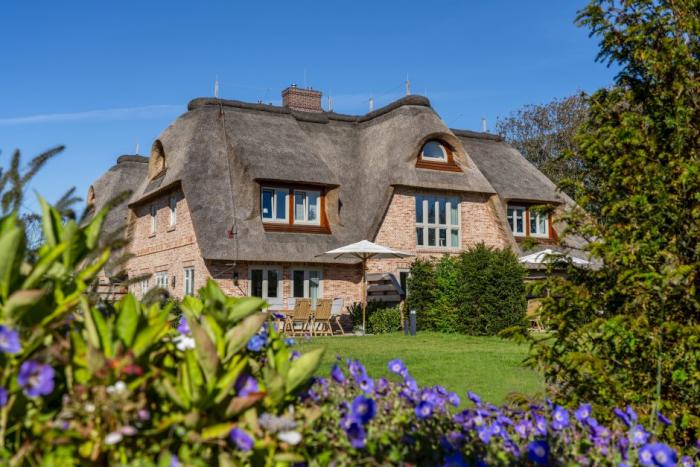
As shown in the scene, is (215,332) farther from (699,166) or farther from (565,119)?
Result: (565,119)

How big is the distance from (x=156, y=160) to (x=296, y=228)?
7.28 metres

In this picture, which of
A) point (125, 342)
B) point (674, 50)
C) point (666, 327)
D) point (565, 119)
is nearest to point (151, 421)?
point (125, 342)

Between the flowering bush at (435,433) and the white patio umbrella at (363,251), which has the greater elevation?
the white patio umbrella at (363,251)

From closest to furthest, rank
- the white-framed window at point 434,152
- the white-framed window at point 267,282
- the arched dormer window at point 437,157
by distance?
1. the white-framed window at point 267,282
2. the arched dormer window at point 437,157
3. the white-framed window at point 434,152

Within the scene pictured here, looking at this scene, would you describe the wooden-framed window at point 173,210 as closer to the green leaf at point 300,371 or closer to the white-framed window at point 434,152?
the white-framed window at point 434,152

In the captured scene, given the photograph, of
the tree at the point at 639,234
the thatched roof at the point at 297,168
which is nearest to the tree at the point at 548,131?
the thatched roof at the point at 297,168

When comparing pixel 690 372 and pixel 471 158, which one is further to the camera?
pixel 471 158

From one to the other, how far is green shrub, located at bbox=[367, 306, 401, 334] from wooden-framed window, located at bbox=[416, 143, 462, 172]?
5.66 m

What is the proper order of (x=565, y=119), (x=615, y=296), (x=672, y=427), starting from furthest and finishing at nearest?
(x=565, y=119)
(x=615, y=296)
(x=672, y=427)

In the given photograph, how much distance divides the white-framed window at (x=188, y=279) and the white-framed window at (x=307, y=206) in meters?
3.77

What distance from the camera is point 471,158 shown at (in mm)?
27297

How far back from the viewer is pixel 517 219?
88.6 ft

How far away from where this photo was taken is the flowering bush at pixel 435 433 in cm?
256

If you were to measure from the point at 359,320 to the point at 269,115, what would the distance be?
870cm
